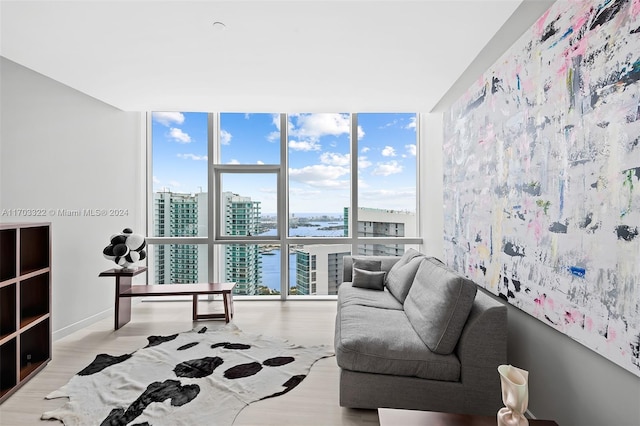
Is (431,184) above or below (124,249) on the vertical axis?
above

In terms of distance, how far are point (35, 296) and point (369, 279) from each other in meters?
3.13

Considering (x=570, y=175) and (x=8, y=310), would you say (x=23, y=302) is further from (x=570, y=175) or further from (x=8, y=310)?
(x=570, y=175)

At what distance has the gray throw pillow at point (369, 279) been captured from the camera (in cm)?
360

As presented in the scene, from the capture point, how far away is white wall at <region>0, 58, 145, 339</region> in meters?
2.96

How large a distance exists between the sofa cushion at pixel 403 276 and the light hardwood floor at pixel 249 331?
84 centimetres

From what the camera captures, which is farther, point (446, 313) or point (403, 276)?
point (403, 276)

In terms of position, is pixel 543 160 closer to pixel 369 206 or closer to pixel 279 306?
pixel 369 206

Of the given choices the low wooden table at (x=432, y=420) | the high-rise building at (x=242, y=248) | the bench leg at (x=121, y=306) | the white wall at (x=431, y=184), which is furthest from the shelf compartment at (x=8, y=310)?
the white wall at (x=431, y=184)

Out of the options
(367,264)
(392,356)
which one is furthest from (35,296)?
(367,264)

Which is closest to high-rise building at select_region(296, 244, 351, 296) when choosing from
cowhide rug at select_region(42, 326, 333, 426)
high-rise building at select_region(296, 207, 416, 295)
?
high-rise building at select_region(296, 207, 416, 295)

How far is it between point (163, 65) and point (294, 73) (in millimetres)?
1222

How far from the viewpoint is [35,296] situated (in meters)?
2.69

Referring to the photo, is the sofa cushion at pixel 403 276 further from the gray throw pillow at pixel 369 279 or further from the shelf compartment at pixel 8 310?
the shelf compartment at pixel 8 310

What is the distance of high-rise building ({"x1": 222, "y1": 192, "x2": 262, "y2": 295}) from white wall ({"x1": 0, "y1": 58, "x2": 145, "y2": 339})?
1296mm
